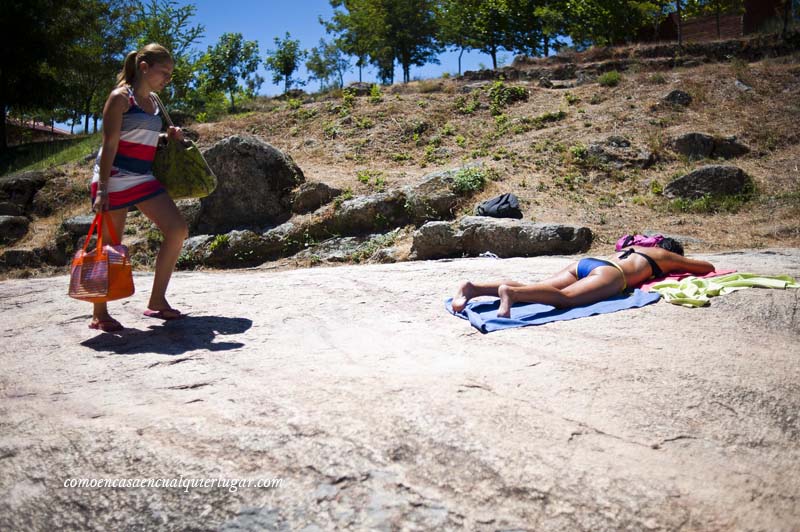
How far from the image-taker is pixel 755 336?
3758 millimetres

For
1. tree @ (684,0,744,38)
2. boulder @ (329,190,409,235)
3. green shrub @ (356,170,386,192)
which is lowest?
boulder @ (329,190,409,235)

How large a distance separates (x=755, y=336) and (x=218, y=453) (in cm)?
323

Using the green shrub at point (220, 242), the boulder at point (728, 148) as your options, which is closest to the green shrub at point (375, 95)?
the green shrub at point (220, 242)

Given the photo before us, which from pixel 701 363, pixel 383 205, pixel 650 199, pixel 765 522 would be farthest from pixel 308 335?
pixel 650 199

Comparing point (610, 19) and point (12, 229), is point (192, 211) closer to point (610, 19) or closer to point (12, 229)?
point (12, 229)

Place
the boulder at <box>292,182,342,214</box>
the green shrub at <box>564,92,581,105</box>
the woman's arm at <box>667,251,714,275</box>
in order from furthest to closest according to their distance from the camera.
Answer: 1. the green shrub at <box>564,92,581,105</box>
2. the boulder at <box>292,182,342,214</box>
3. the woman's arm at <box>667,251,714,275</box>

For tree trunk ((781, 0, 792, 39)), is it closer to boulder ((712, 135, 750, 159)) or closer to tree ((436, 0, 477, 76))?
boulder ((712, 135, 750, 159))

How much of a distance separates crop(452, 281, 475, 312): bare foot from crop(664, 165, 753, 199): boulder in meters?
6.30

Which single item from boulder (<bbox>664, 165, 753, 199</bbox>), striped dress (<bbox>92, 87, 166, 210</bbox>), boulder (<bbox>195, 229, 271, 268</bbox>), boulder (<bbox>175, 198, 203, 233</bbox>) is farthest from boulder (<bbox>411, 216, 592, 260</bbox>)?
striped dress (<bbox>92, 87, 166, 210</bbox>)

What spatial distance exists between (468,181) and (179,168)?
582 centimetres

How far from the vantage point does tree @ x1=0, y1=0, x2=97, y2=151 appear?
1834 centimetres

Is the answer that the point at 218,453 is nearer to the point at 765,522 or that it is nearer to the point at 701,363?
the point at 765,522

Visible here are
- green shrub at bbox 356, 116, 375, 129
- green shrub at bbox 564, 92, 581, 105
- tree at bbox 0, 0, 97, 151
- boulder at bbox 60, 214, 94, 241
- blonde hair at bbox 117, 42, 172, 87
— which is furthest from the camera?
tree at bbox 0, 0, 97, 151

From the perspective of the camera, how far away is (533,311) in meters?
4.25
